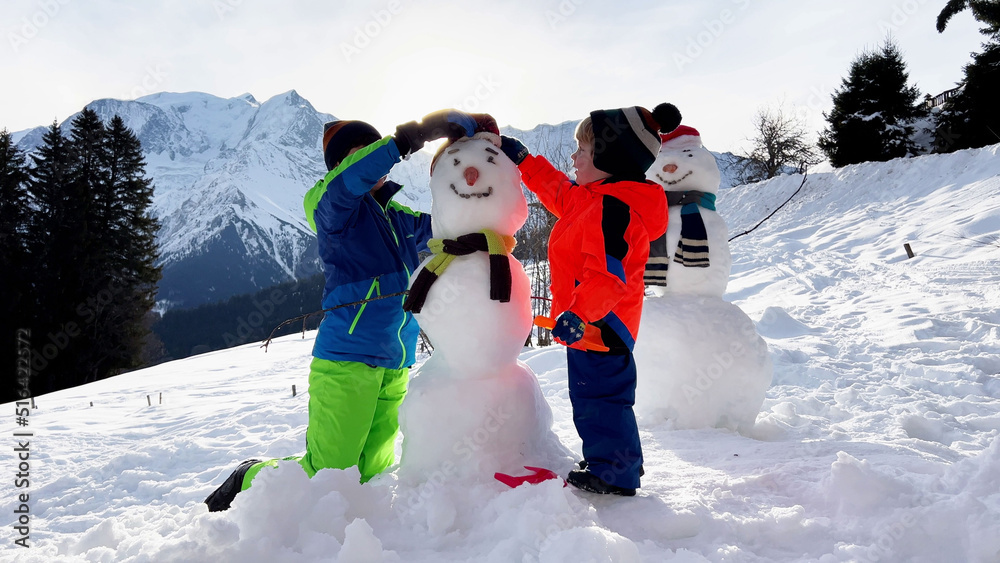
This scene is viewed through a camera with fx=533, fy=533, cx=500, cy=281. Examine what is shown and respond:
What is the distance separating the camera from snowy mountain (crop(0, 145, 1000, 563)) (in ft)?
4.79

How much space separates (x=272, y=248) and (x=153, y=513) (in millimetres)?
155381

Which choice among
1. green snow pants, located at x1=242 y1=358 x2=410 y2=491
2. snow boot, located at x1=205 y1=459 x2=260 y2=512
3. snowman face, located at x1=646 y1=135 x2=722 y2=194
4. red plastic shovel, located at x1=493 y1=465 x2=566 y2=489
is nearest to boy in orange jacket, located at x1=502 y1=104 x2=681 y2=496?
red plastic shovel, located at x1=493 y1=465 x2=566 y2=489

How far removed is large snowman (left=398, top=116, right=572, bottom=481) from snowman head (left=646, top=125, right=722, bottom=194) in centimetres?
143

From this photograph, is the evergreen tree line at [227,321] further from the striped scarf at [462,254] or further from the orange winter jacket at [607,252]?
the orange winter jacket at [607,252]

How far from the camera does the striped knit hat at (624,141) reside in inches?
89.4

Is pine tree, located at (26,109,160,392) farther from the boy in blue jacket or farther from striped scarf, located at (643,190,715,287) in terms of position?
striped scarf, located at (643,190,715,287)

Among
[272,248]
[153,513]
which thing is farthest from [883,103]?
[272,248]

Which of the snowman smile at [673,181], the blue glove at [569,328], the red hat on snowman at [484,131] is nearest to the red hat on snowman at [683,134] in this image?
the snowman smile at [673,181]

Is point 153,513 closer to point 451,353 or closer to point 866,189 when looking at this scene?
point 451,353

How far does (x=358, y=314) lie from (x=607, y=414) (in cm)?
115

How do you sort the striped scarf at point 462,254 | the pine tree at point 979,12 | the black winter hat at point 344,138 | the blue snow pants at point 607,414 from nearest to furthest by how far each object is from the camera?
the blue snow pants at point 607,414
the striped scarf at point 462,254
the black winter hat at point 344,138
the pine tree at point 979,12

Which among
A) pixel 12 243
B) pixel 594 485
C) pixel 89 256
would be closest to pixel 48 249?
pixel 12 243

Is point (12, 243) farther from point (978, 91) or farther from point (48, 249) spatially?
point (978, 91)

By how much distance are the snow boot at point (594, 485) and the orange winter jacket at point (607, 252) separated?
18.8 inches
